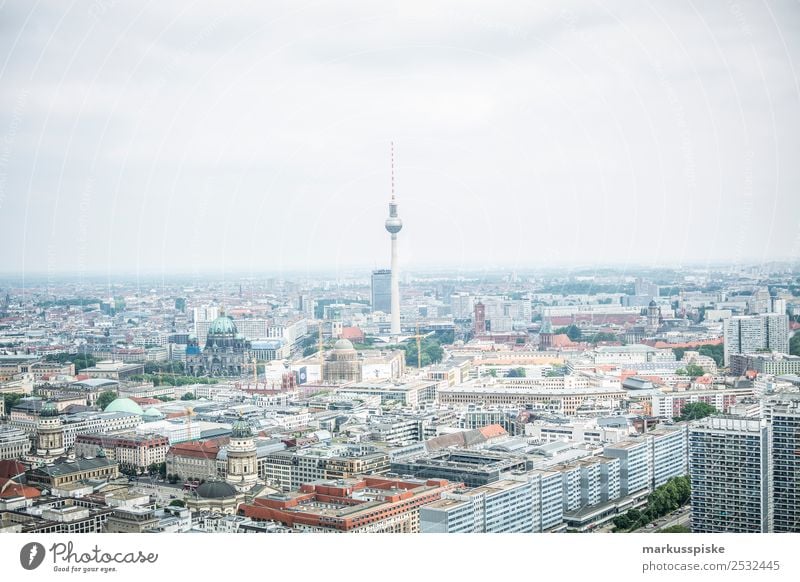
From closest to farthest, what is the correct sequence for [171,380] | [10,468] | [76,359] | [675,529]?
[675,529]
[10,468]
[76,359]
[171,380]

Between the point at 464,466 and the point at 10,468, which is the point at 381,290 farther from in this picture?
the point at 464,466

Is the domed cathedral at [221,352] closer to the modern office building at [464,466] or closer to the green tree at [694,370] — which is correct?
the green tree at [694,370]

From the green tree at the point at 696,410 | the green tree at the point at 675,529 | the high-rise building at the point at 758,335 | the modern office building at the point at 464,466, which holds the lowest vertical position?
the green tree at the point at 675,529

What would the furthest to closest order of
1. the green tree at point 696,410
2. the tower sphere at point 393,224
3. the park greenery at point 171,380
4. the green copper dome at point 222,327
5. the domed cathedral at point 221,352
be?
the tower sphere at point 393,224 → the green copper dome at point 222,327 → the domed cathedral at point 221,352 → the park greenery at point 171,380 → the green tree at point 696,410

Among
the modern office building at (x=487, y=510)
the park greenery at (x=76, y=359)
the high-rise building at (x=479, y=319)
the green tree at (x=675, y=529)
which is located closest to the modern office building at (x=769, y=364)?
the green tree at (x=675, y=529)

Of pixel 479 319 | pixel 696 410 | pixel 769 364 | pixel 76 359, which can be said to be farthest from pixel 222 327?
pixel 696 410

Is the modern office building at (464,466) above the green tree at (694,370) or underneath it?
underneath

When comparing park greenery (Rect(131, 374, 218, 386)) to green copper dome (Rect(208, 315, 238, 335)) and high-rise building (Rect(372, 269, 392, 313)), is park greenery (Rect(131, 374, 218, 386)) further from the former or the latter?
high-rise building (Rect(372, 269, 392, 313))
